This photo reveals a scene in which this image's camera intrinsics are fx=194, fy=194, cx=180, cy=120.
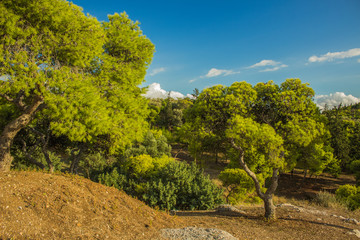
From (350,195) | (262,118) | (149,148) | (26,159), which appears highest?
(262,118)

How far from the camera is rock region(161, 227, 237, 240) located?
498 cm

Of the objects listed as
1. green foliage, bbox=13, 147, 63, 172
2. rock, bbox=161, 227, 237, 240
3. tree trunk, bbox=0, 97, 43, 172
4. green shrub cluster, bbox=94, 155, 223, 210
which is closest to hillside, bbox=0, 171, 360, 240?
rock, bbox=161, 227, 237, 240

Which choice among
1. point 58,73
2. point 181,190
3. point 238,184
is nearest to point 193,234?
point 58,73

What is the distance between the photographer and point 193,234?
5211 millimetres

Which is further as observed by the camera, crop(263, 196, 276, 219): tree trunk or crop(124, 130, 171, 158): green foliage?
crop(124, 130, 171, 158): green foliage

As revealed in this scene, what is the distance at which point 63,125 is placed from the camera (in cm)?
633

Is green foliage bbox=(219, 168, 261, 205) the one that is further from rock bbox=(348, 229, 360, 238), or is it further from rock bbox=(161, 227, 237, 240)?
rock bbox=(161, 227, 237, 240)

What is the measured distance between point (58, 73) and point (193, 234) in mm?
6105

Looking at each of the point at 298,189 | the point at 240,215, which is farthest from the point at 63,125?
the point at 298,189

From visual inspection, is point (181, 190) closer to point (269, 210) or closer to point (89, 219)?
point (269, 210)

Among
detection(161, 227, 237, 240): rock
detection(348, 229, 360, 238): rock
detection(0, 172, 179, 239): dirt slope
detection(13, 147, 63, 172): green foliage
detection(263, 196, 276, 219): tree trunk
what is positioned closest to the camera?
detection(0, 172, 179, 239): dirt slope

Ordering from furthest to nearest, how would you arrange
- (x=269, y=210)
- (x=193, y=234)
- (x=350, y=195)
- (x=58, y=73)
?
(x=350, y=195) → (x=269, y=210) → (x=58, y=73) → (x=193, y=234)

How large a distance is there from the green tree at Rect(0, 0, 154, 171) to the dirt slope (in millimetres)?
1628

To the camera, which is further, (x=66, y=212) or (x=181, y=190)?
(x=181, y=190)
